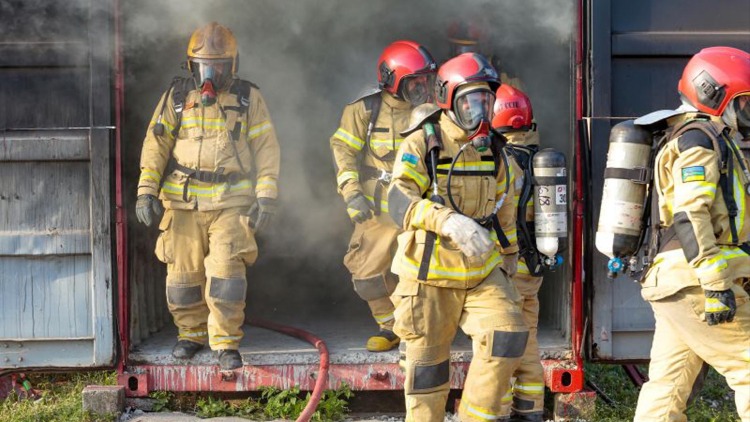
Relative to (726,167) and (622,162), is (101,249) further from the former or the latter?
(726,167)

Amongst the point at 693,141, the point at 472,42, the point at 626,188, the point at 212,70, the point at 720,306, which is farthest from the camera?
the point at 472,42

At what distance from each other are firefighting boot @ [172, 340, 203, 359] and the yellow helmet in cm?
158

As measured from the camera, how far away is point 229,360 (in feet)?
20.6

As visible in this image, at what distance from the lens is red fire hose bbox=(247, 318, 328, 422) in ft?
19.1

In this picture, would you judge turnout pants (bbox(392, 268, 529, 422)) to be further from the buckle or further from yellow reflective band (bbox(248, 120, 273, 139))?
yellow reflective band (bbox(248, 120, 273, 139))

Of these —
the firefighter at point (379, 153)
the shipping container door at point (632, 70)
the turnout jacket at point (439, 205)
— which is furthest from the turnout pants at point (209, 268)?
the shipping container door at point (632, 70)

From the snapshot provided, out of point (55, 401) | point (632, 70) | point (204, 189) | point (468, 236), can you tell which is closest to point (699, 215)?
point (468, 236)

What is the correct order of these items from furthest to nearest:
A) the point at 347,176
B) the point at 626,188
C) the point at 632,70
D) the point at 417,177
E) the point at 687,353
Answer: the point at 347,176, the point at 632,70, the point at 626,188, the point at 417,177, the point at 687,353

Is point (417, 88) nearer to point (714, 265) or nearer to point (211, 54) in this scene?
point (211, 54)

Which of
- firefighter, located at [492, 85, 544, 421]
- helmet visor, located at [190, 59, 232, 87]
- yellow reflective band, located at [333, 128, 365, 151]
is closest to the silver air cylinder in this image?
firefighter, located at [492, 85, 544, 421]

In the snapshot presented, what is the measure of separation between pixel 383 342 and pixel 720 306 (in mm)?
2501

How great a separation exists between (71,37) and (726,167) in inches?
148

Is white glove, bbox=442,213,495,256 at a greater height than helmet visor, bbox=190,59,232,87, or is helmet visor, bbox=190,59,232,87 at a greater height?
helmet visor, bbox=190,59,232,87

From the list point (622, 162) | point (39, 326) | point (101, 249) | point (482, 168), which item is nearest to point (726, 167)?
point (622, 162)
